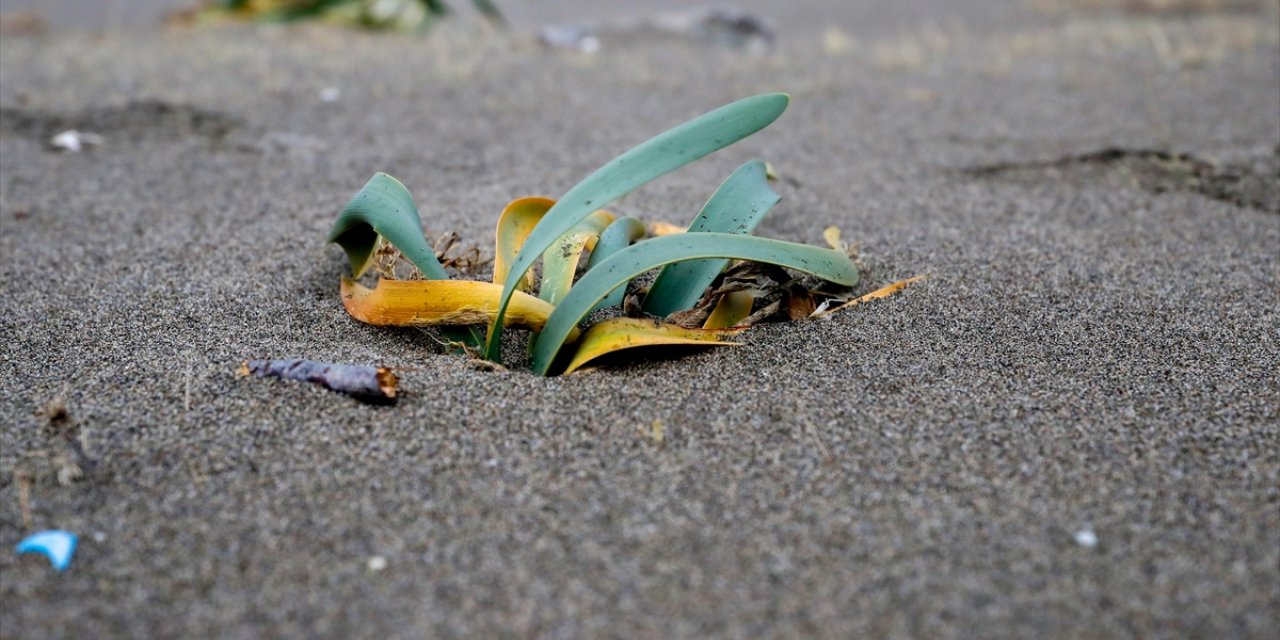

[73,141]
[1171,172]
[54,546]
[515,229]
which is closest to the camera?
[54,546]

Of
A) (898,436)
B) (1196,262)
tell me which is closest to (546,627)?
(898,436)

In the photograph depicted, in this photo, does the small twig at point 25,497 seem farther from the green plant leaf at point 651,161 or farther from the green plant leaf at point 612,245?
the green plant leaf at point 612,245

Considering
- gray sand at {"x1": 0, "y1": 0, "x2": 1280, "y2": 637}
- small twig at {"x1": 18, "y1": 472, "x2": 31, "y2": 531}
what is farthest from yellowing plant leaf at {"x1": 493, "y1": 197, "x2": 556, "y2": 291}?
small twig at {"x1": 18, "y1": 472, "x2": 31, "y2": 531}

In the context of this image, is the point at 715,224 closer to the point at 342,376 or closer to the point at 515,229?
the point at 515,229

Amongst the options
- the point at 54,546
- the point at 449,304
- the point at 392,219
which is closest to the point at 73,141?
the point at 392,219

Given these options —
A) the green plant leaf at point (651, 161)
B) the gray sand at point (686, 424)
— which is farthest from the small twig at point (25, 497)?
the green plant leaf at point (651, 161)

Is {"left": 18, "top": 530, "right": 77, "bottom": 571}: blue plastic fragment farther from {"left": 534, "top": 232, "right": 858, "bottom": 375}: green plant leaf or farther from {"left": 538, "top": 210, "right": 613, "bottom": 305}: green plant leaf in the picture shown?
{"left": 538, "top": 210, "right": 613, "bottom": 305}: green plant leaf

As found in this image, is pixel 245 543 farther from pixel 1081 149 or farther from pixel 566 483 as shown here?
pixel 1081 149
